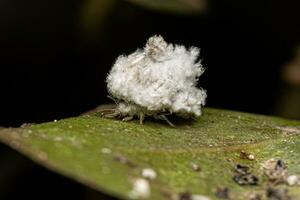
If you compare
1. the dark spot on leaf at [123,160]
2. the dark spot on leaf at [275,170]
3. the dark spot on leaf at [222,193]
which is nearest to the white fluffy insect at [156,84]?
the dark spot on leaf at [275,170]

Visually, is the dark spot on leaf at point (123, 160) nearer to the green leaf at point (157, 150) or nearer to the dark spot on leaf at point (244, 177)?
the green leaf at point (157, 150)

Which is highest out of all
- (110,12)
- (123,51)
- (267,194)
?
(110,12)

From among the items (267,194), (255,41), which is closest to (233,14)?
(255,41)

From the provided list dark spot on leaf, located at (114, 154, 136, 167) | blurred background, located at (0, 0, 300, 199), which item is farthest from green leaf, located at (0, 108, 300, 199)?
blurred background, located at (0, 0, 300, 199)

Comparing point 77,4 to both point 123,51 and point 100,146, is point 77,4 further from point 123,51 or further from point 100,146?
point 100,146

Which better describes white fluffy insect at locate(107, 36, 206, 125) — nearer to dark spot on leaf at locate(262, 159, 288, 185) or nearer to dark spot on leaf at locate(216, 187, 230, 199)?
dark spot on leaf at locate(262, 159, 288, 185)

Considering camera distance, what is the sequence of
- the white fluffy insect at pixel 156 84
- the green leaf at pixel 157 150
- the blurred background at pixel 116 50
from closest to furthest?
the green leaf at pixel 157 150 < the white fluffy insect at pixel 156 84 < the blurred background at pixel 116 50
